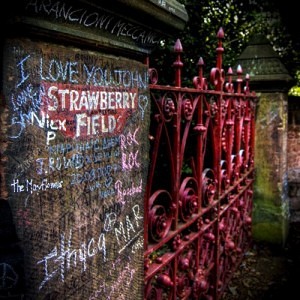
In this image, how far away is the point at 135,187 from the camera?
1.57 m

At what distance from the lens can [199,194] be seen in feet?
8.45

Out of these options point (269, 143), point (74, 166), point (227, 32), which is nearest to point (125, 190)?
point (74, 166)

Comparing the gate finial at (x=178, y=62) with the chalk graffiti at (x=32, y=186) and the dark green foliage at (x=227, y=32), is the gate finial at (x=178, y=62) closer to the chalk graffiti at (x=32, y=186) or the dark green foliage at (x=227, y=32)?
the chalk graffiti at (x=32, y=186)

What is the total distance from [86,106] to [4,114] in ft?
1.01

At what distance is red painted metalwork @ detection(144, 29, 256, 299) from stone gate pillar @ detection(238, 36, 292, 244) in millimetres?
235

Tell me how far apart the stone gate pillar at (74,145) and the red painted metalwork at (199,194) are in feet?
1.07

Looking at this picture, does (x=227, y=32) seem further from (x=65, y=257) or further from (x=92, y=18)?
(x=65, y=257)

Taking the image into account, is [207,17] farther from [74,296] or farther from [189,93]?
[74,296]

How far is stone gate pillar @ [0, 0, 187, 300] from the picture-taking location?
3.41 feet

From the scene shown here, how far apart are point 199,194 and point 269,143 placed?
2.33 m

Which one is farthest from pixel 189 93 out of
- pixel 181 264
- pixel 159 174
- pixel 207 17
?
pixel 207 17

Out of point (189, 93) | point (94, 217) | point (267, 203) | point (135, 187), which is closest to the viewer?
point (94, 217)

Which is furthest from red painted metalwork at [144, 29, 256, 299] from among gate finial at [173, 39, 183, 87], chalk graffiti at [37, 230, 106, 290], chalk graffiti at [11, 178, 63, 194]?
chalk graffiti at [11, 178, 63, 194]

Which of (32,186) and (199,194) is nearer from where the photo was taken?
(32,186)
